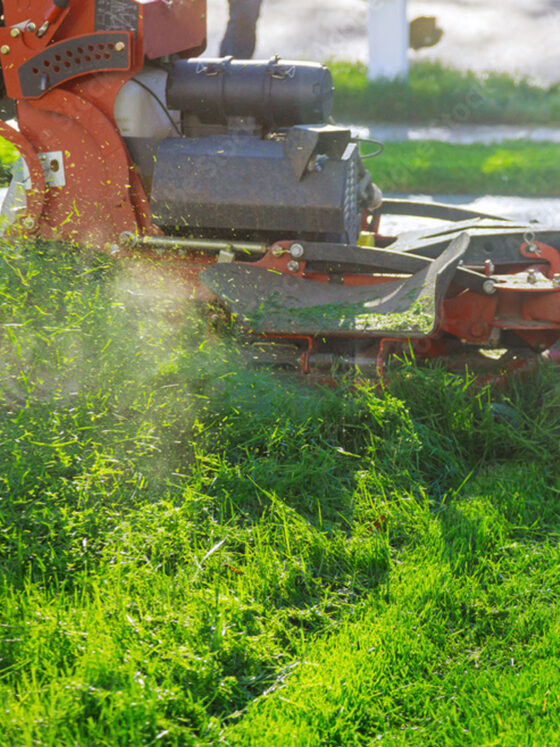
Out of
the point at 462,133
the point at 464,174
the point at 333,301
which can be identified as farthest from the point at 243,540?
the point at 462,133

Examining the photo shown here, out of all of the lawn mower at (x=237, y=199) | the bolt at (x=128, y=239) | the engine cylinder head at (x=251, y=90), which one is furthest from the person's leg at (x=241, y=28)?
the bolt at (x=128, y=239)

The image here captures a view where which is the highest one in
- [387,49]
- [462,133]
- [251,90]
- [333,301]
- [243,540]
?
[251,90]

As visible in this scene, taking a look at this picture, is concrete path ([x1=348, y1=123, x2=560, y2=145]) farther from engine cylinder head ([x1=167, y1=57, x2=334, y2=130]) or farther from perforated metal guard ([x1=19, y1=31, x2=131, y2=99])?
perforated metal guard ([x1=19, y1=31, x2=131, y2=99])

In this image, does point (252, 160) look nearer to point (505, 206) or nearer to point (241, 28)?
point (241, 28)

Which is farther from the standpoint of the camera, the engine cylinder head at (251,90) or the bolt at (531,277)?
the engine cylinder head at (251,90)

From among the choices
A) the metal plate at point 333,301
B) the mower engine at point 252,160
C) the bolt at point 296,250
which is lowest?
the metal plate at point 333,301

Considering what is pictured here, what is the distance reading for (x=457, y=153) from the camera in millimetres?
8758

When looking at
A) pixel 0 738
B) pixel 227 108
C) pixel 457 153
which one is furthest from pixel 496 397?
pixel 457 153

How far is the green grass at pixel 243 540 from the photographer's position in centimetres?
196

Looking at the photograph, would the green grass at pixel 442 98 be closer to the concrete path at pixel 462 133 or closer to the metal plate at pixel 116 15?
the concrete path at pixel 462 133

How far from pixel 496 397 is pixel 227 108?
Result: 1790 millimetres

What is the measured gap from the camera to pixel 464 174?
8.04 m

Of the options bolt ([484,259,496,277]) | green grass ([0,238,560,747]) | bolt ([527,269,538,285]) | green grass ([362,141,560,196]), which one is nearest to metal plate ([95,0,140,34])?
green grass ([0,238,560,747])

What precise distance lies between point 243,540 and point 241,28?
5.36 metres
